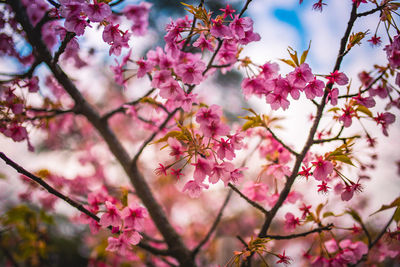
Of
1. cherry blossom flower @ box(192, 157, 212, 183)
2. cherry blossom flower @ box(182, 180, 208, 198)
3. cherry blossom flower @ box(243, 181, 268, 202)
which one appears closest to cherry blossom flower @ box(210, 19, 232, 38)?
cherry blossom flower @ box(192, 157, 212, 183)

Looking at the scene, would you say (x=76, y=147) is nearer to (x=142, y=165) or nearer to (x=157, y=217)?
(x=142, y=165)

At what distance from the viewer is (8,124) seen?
129 cm

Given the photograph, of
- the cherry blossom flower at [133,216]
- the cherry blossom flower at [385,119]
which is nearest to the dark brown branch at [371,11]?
the cherry blossom flower at [385,119]

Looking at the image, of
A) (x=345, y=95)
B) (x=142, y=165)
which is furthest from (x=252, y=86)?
(x=142, y=165)

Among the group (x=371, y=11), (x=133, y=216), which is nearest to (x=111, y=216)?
(x=133, y=216)

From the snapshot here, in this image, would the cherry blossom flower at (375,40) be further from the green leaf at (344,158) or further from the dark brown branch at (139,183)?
the dark brown branch at (139,183)

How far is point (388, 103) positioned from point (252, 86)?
0.75m

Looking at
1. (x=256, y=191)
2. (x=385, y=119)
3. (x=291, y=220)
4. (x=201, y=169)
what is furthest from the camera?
(x=256, y=191)

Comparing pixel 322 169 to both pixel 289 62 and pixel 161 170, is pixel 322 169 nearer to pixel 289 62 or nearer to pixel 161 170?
pixel 289 62

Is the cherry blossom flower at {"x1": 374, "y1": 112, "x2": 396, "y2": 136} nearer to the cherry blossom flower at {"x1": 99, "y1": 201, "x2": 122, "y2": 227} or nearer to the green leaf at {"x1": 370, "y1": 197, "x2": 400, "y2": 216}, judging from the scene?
the green leaf at {"x1": 370, "y1": 197, "x2": 400, "y2": 216}

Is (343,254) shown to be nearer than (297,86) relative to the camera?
No

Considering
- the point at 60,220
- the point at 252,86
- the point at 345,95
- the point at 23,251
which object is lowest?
the point at 23,251

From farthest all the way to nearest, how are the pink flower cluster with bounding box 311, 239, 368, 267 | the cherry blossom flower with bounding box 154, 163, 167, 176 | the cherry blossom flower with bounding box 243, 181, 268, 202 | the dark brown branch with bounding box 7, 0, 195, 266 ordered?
1. the dark brown branch with bounding box 7, 0, 195, 266
2. the cherry blossom flower with bounding box 243, 181, 268, 202
3. the pink flower cluster with bounding box 311, 239, 368, 267
4. the cherry blossom flower with bounding box 154, 163, 167, 176

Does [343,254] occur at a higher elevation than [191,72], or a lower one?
lower
